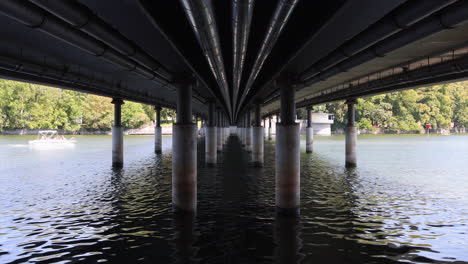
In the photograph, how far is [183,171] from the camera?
18078mm

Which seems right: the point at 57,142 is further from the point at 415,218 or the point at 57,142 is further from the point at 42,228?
the point at 415,218

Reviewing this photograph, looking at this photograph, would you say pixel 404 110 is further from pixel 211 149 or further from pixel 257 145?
pixel 211 149

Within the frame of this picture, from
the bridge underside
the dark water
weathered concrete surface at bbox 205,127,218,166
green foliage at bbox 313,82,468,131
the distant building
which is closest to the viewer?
the bridge underside

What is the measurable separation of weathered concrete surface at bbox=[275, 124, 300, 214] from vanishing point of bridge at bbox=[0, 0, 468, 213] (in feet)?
0.19

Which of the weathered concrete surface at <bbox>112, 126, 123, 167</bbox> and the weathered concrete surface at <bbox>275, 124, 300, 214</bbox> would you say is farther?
the weathered concrete surface at <bbox>112, 126, 123, 167</bbox>

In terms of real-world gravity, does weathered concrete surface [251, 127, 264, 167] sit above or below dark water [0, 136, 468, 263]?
above

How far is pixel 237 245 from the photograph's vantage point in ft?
42.3

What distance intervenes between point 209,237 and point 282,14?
9.63 meters

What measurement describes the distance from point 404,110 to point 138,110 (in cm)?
12867

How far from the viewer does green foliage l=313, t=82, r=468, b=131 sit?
504 feet

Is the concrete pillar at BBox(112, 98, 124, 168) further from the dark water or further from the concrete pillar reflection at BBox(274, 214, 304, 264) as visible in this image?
the concrete pillar reflection at BBox(274, 214, 304, 264)

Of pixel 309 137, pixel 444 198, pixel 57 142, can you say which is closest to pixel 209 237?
pixel 444 198

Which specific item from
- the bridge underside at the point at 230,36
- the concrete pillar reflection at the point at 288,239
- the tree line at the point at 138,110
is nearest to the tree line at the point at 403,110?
the tree line at the point at 138,110

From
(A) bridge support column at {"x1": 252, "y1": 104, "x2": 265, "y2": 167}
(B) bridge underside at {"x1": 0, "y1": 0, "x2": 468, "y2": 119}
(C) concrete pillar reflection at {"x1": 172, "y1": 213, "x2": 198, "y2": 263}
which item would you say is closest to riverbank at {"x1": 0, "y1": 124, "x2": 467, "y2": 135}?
(A) bridge support column at {"x1": 252, "y1": 104, "x2": 265, "y2": 167}
